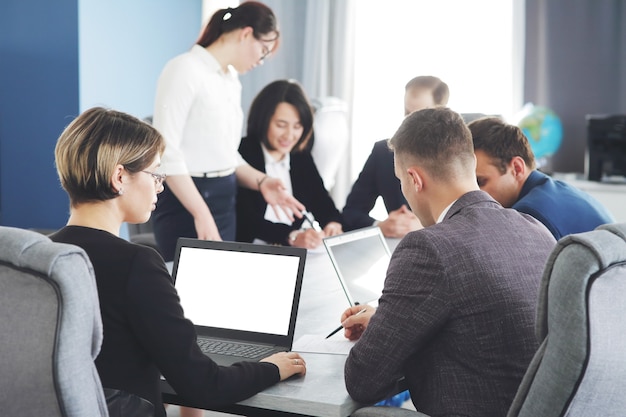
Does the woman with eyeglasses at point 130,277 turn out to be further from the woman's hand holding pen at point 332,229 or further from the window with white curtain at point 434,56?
the window with white curtain at point 434,56

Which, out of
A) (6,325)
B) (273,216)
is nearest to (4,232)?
(6,325)

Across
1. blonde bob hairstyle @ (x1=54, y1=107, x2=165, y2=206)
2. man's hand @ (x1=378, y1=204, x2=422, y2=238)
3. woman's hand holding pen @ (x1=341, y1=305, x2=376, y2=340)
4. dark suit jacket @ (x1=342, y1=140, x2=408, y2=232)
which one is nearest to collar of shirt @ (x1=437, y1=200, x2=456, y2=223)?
woman's hand holding pen @ (x1=341, y1=305, x2=376, y2=340)

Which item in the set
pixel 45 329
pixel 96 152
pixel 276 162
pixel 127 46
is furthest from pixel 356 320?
pixel 127 46

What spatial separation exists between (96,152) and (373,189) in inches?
85.4

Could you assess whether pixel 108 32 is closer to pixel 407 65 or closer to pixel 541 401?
pixel 407 65

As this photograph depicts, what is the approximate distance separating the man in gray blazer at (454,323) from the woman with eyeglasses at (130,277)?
0.81ft

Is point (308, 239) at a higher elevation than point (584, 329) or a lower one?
lower

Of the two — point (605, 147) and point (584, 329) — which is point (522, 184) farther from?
point (605, 147)

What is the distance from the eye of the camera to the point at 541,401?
1256mm

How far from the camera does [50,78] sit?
513cm

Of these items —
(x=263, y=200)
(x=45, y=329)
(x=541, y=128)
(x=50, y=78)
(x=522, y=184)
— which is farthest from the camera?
(x=541, y=128)

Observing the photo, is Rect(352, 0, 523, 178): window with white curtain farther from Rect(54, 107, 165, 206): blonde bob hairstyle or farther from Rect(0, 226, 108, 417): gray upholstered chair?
Rect(0, 226, 108, 417): gray upholstered chair

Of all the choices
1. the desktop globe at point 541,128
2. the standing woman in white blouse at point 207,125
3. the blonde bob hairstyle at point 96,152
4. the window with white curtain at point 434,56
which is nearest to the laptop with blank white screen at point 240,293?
the blonde bob hairstyle at point 96,152

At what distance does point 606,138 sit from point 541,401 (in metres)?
4.21
